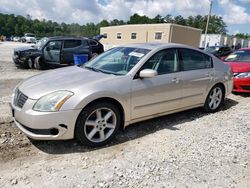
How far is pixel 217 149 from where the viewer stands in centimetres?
362

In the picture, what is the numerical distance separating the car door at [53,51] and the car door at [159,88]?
817cm

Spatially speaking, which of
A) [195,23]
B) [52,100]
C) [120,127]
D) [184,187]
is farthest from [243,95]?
[195,23]

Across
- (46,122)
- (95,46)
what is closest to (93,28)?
Answer: (95,46)

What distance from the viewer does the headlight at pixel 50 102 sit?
3049 millimetres

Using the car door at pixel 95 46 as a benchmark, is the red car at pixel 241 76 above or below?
below

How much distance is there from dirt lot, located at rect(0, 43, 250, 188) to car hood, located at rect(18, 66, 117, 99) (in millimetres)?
833

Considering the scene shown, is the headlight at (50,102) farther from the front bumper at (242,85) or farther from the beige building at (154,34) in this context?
the beige building at (154,34)

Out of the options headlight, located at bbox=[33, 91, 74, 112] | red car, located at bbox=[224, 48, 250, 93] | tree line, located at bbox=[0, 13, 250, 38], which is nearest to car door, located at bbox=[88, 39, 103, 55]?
red car, located at bbox=[224, 48, 250, 93]

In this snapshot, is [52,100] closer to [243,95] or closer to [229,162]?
[229,162]

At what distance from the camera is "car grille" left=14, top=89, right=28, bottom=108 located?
3.20 m

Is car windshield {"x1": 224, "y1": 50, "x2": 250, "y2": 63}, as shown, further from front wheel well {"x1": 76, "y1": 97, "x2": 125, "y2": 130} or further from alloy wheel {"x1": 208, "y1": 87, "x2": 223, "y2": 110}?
front wheel well {"x1": 76, "y1": 97, "x2": 125, "y2": 130}

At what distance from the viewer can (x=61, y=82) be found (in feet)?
11.2

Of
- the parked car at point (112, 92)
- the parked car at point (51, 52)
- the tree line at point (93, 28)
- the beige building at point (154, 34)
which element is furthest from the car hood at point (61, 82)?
the tree line at point (93, 28)

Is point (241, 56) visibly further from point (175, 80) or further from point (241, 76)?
point (175, 80)
